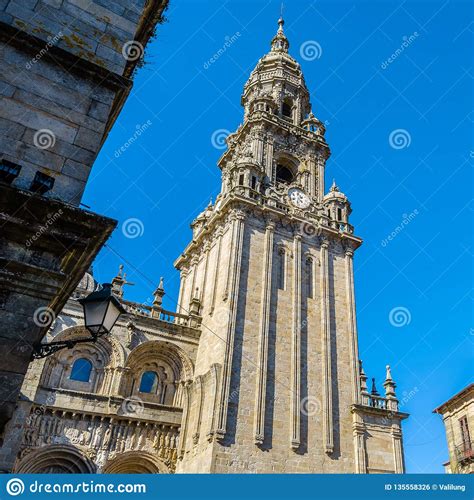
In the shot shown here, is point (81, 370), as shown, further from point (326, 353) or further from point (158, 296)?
point (326, 353)

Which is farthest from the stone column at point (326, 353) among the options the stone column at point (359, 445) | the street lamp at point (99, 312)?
the street lamp at point (99, 312)

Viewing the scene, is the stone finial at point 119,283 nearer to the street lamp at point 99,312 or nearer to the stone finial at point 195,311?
the stone finial at point 195,311

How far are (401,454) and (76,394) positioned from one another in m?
16.4

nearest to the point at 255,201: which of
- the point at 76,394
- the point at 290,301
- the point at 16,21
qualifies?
the point at 290,301

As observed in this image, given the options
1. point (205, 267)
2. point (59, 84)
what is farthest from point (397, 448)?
point (59, 84)

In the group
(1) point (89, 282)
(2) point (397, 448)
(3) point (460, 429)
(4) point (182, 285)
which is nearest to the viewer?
(2) point (397, 448)

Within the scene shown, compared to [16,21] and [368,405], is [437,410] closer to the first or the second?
[368,405]

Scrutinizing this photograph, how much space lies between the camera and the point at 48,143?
7.14 metres

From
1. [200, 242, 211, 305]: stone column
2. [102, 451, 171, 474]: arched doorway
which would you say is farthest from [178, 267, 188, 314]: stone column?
[102, 451, 171, 474]: arched doorway

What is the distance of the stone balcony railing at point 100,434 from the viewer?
2084 cm

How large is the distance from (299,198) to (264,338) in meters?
11.3

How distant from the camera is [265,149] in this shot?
33.8 m

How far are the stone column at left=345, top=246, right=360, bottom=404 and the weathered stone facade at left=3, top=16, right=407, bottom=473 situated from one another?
0.21ft

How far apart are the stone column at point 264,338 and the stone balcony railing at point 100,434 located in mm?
4359
